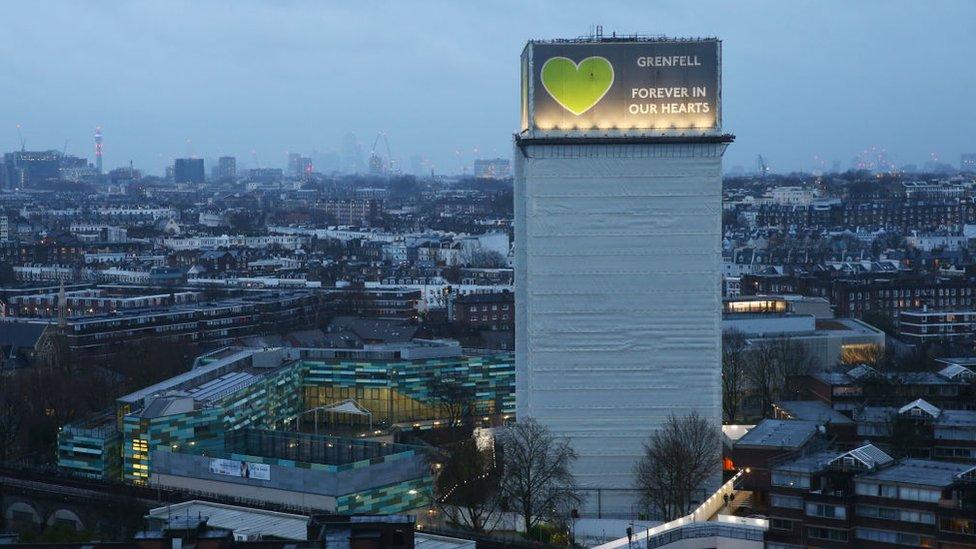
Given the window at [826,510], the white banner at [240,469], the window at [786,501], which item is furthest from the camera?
the white banner at [240,469]

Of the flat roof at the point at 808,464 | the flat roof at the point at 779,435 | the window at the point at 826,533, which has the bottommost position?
the window at the point at 826,533

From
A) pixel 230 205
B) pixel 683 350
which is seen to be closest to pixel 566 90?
pixel 683 350

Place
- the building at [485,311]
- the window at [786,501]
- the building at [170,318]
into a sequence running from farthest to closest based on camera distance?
the building at [485,311]
the building at [170,318]
the window at [786,501]

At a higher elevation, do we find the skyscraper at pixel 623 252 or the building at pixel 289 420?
the skyscraper at pixel 623 252

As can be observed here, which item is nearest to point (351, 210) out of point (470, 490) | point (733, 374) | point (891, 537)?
point (733, 374)

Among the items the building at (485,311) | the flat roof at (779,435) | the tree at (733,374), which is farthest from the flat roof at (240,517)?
the building at (485,311)

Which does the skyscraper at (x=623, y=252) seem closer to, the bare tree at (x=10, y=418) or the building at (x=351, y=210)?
the bare tree at (x=10, y=418)

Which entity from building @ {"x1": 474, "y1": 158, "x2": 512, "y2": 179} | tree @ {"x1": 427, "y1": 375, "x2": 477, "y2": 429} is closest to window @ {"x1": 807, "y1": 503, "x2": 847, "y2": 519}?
tree @ {"x1": 427, "y1": 375, "x2": 477, "y2": 429}

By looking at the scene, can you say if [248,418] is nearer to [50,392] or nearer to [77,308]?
[50,392]
